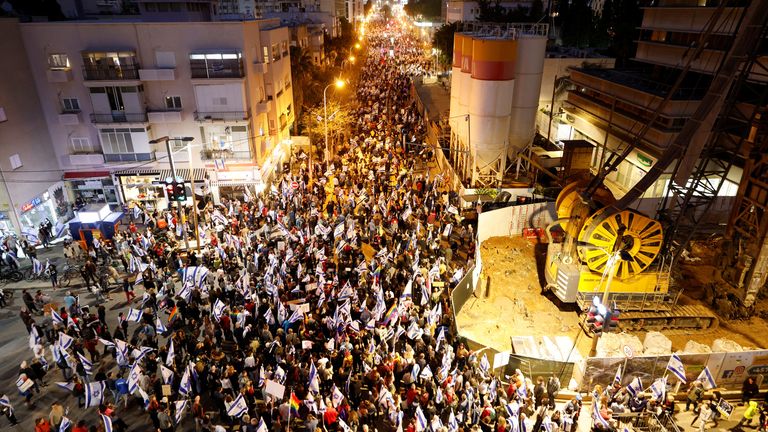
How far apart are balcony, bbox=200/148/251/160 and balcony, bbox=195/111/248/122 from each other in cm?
210

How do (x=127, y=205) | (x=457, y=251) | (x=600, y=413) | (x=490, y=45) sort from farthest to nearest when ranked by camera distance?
(x=127, y=205), (x=490, y=45), (x=457, y=251), (x=600, y=413)

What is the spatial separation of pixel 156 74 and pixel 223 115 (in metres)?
4.49

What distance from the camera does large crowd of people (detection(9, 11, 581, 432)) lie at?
45.9ft

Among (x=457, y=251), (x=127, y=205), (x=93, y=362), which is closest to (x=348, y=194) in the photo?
(x=457, y=251)

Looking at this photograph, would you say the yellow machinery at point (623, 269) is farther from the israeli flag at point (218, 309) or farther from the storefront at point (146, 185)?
the storefront at point (146, 185)

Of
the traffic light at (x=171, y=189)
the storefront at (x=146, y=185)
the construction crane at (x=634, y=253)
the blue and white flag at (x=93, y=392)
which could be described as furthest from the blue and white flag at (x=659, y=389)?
the storefront at (x=146, y=185)

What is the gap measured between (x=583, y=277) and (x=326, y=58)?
63.4 meters

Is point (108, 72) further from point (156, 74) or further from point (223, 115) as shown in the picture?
point (223, 115)

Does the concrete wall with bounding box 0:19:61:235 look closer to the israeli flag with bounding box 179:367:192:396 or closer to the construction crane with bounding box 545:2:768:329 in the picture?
the israeli flag with bounding box 179:367:192:396

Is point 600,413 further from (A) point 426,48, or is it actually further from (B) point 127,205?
(A) point 426,48

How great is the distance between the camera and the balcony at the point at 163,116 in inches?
1196

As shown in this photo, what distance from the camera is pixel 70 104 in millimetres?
30312

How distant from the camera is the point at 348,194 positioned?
100ft

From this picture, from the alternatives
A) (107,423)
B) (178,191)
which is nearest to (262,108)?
(178,191)
